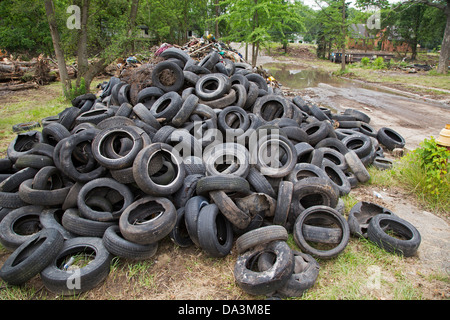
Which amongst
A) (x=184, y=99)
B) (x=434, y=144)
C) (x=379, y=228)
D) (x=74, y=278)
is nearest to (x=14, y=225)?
(x=74, y=278)

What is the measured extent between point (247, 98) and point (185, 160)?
2.78 meters

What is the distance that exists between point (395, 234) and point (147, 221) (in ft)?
12.7

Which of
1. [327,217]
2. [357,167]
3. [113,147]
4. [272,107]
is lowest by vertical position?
[327,217]

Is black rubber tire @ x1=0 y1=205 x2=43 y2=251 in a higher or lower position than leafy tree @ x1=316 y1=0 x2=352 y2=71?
lower

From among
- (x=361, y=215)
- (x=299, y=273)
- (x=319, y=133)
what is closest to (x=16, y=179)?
(x=299, y=273)

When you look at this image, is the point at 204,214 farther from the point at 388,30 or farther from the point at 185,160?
the point at 388,30

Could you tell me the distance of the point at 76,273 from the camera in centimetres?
309

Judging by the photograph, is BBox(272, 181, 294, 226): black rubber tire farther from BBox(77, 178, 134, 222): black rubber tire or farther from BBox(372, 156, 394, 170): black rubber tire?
BBox(372, 156, 394, 170): black rubber tire

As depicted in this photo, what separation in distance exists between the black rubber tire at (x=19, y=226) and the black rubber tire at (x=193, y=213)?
226cm

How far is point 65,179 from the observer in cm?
452

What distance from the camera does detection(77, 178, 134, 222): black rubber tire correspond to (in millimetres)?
3799

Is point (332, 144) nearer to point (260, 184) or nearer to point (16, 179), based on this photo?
point (260, 184)

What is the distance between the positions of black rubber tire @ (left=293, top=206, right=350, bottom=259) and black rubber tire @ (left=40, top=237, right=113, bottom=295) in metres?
2.64

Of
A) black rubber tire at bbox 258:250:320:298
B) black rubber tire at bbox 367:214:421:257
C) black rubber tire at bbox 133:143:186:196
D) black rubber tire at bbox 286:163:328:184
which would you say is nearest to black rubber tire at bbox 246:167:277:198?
black rubber tire at bbox 286:163:328:184
